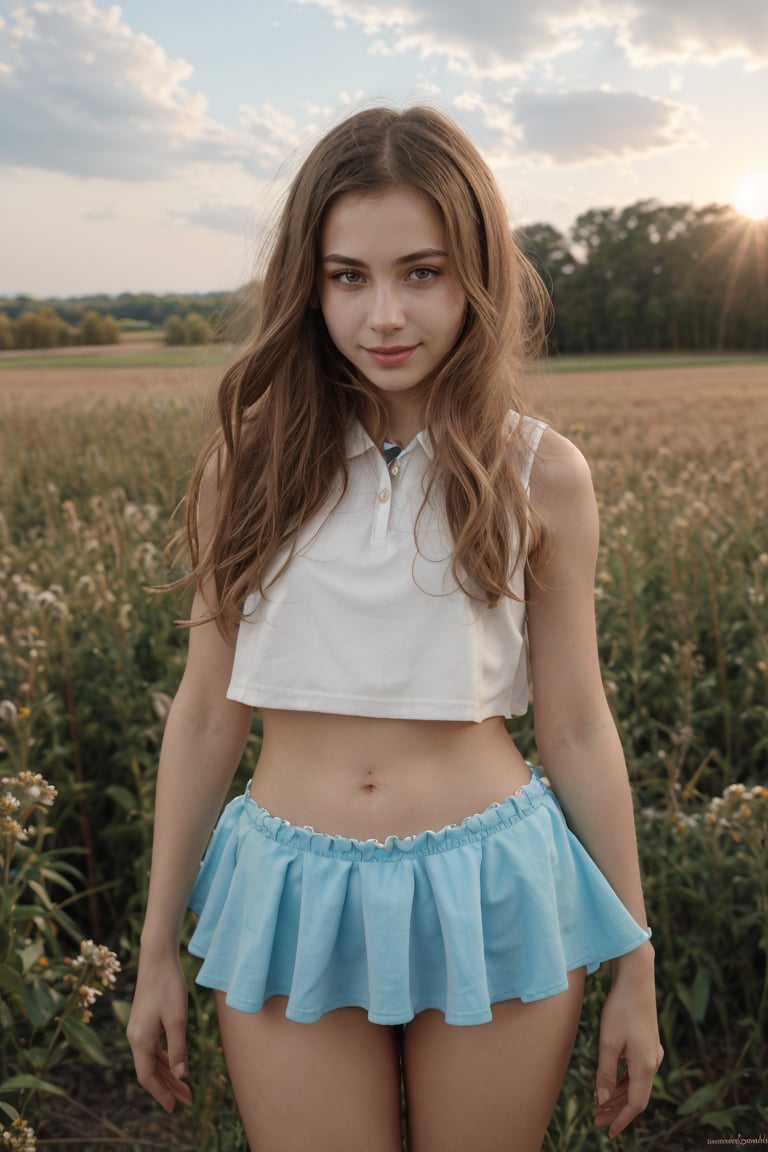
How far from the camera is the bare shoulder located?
1.46 meters

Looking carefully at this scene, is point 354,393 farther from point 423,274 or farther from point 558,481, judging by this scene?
point 558,481

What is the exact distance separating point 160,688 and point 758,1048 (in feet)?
5.99

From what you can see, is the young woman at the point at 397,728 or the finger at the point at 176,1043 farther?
the finger at the point at 176,1043

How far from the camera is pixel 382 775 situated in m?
1.40

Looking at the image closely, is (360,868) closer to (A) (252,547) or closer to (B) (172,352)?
(A) (252,547)

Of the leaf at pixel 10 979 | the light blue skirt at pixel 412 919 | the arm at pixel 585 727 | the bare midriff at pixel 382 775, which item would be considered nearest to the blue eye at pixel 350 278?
the arm at pixel 585 727

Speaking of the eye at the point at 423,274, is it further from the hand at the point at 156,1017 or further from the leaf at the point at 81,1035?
the leaf at the point at 81,1035

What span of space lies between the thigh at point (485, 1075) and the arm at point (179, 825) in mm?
372

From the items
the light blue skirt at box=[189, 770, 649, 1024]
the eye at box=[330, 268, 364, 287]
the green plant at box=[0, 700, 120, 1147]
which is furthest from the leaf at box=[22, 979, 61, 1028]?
the eye at box=[330, 268, 364, 287]

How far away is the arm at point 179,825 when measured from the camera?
150 centimetres

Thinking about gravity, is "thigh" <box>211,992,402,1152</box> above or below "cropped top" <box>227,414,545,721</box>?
below

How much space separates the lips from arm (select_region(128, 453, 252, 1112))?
1.27 ft

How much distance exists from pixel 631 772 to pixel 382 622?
175 cm

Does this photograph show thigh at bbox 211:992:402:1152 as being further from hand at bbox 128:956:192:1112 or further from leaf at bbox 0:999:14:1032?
leaf at bbox 0:999:14:1032
